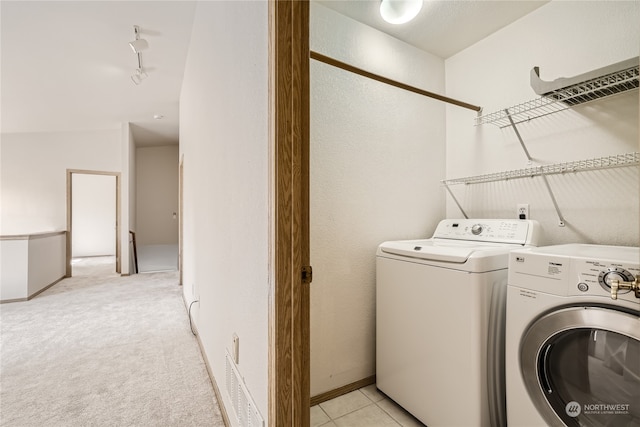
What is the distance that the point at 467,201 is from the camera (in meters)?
2.28

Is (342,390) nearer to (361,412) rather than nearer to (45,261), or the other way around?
Answer: (361,412)

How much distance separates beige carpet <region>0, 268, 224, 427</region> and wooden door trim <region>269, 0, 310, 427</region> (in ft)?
3.27

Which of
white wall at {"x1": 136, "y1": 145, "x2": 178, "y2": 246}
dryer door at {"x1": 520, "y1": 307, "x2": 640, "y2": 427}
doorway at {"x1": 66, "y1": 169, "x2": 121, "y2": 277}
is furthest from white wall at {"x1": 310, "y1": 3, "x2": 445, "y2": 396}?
doorway at {"x1": 66, "y1": 169, "x2": 121, "y2": 277}

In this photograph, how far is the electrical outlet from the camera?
1.91 m

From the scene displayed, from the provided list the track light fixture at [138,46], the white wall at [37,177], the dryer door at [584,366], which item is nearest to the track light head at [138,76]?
the track light fixture at [138,46]

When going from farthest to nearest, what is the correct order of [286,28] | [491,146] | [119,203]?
[119,203] → [491,146] → [286,28]

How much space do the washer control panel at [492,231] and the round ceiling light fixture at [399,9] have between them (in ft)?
4.33

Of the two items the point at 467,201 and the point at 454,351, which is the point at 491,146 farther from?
the point at 454,351

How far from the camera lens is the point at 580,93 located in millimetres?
1560

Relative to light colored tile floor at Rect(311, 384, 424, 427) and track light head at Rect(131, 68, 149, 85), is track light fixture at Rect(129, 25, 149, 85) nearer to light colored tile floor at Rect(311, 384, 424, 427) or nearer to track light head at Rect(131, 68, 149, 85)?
track light head at Rect(131, 68, 149, 85)

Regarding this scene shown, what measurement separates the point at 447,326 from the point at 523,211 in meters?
1.02

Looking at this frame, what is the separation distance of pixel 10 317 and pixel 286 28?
4.27 meters

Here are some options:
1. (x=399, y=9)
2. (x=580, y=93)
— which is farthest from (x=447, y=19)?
(x=580, y=93)

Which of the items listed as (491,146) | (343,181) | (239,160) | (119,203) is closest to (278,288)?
(239,160)
